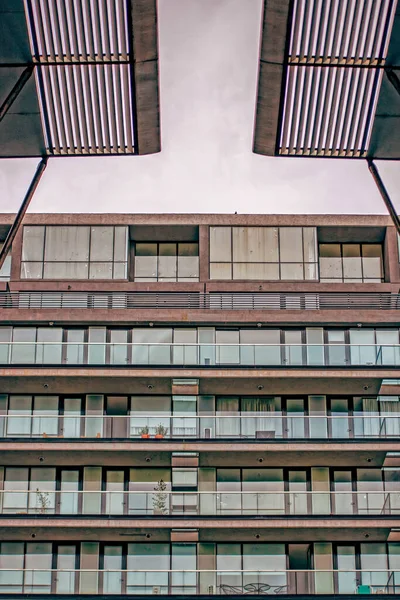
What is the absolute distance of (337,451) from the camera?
4456 cm

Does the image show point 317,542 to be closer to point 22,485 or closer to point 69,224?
point 22,485

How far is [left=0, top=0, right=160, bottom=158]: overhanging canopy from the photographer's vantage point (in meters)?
29.1

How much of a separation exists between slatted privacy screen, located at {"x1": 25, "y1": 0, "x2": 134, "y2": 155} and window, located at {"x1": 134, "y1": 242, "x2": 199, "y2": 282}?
58.6 ft

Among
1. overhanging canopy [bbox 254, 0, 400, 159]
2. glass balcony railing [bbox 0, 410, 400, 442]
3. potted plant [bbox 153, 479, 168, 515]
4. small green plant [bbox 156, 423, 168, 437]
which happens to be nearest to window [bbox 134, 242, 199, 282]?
glass balcony railing [bbox 0, 410, 400, 442]

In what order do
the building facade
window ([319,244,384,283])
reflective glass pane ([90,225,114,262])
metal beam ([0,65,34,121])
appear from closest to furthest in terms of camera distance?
metal beam ([0,65,34,121]) < the building facade < reflective glass pane ([90,225,114,262]) < window ([319,244,384,283])

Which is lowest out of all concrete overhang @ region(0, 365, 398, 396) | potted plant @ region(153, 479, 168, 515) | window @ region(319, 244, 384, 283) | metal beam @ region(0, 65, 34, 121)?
potted plant @ region(153, 479, 168, 515)

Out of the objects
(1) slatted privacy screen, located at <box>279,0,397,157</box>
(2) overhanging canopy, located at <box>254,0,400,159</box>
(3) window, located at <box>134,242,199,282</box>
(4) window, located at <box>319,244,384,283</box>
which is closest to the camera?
(2) overhanging canopy, located at <box>254,0,400,159</box>

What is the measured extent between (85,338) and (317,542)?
12932mm

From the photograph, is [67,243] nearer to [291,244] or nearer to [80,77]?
[291,244]

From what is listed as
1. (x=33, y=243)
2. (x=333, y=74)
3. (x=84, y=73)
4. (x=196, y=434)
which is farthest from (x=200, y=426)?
(x=333, y=74)

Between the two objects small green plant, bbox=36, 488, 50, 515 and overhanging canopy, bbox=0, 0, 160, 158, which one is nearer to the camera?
overhanging canopy, bbox=0, 0, 160, 158

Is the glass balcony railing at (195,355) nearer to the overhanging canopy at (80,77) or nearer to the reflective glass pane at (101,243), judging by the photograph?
the reflective glass pane at (101,243)

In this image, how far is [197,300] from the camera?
162ft

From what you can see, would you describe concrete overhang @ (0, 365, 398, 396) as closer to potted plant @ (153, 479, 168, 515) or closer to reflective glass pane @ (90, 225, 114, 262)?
potted plant @ (153, 479, 168, 515)
